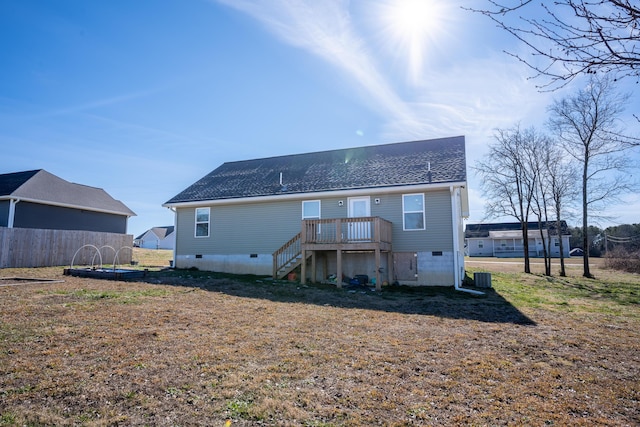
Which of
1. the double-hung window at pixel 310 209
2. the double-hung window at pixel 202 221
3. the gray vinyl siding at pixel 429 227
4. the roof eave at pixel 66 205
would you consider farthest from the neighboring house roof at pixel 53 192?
the gray vinyl siding at pixel 429 227

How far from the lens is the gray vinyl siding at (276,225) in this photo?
12.9 metres

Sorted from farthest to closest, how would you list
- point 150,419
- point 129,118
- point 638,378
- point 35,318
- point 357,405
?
point 129,118
point 35,318
point 638,378
point 357,405
point 150,419

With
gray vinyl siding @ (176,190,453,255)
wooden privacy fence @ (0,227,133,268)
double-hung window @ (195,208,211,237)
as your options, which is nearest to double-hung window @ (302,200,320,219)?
gray vinyl siding @ (176,190,453,255)

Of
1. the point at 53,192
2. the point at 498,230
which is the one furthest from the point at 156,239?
the point at 498,230

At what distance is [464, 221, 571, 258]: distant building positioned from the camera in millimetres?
41312

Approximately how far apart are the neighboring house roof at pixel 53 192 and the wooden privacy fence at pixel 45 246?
157 inches

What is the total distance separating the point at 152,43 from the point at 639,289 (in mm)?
19833

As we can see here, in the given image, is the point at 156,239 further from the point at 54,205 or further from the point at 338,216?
the point at 338,216

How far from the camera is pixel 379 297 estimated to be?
1042 cm

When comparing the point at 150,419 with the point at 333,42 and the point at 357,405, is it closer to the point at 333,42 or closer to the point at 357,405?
the point at 357,405

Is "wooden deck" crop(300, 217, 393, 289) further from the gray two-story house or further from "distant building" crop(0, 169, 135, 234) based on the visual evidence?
"distant building" crop(0, 169, 135, 234)

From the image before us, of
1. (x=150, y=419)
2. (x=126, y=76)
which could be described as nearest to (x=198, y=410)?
(x=150, y=419)

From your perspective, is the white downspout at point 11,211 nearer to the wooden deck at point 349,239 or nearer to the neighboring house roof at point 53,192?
the neighboring house roof at point 53,192

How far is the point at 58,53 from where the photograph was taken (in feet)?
36.9
